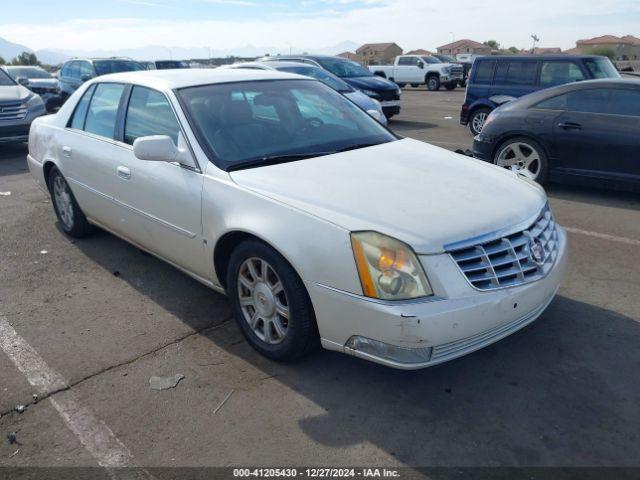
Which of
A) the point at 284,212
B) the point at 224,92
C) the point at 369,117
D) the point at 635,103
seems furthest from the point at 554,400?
the point at 635,103

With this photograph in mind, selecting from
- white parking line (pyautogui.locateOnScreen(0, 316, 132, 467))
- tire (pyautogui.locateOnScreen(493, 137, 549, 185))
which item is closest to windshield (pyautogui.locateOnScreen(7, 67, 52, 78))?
tire (pyautogui.locateOnScreen(493, 137, 549, 185))

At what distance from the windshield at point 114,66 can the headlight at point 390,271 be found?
53.0 ft

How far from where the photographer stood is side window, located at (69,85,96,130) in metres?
5.11

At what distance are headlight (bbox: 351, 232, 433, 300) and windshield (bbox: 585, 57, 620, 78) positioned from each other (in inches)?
393

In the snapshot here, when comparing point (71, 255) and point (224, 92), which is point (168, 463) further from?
point (71, 255)

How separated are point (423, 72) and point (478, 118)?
17807mm

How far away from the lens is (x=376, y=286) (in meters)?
2.75

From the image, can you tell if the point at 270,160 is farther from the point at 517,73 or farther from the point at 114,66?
the point at 114,66

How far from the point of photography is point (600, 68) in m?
11.0

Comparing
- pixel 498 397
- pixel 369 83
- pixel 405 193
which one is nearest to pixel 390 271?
pixel 405 193

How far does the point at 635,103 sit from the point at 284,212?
18.0 ft

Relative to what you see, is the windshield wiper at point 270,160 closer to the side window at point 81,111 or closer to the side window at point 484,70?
the side window at point 81,111

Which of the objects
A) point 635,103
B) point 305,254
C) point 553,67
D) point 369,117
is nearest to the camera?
point 305,254

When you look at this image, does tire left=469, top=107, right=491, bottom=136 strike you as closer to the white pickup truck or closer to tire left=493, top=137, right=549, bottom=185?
tire left=493, top=137, right=549, bottom=185
